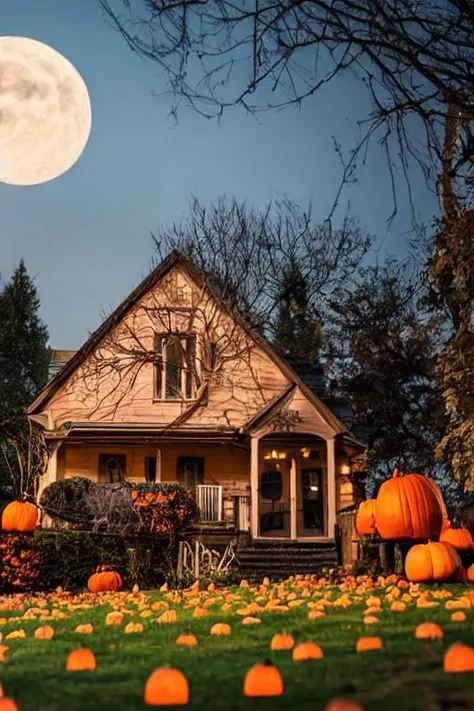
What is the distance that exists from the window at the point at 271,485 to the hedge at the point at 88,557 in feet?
22.5

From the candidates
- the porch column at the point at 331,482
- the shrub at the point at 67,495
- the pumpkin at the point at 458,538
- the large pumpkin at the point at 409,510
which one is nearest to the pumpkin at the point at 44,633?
the large pumpkin at the point at 409,510

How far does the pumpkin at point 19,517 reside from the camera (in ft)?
50.3

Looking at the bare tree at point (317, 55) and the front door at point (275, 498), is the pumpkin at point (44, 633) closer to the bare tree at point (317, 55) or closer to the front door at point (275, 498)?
the bare tree at point (317, 55)

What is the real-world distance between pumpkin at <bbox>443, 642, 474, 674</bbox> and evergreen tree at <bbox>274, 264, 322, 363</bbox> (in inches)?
1139

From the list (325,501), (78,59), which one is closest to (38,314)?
(325,501)

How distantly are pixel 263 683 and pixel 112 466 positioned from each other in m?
20.2

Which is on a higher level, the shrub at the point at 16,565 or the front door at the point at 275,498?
the front door at the point at 275,498

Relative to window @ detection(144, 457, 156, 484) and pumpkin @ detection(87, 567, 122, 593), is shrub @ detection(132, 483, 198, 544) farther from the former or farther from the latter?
window @ detection(144, 457, 156, 484)

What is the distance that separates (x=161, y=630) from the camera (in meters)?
5.79

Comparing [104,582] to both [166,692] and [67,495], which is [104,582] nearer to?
[67,495]

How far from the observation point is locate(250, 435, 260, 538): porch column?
805 inches

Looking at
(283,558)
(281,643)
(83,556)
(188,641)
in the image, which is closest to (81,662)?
(188,641)

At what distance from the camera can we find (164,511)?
1584 centimetres

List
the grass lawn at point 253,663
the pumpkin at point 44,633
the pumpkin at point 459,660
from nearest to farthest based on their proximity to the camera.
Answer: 1. the grass lawn at point 253,663
2. the pumpkin at point 459,660
3. the pumpkin at point 44,633
